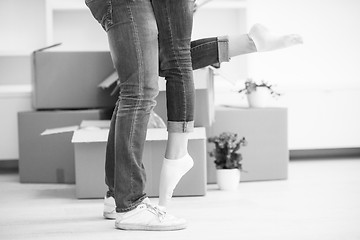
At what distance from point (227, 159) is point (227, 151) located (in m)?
A: 0.03

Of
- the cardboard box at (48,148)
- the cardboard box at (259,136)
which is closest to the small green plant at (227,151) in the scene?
the cardboard box at (259,136)

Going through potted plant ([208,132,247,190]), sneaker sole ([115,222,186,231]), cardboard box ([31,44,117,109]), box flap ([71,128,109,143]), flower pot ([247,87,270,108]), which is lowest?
sneaker sole ([115,222,186,231])

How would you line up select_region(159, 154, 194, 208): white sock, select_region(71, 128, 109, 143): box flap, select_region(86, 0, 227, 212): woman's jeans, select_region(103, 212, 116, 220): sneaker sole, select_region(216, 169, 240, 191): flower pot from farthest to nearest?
select_region(216, 169, 240, 191): flower pot < select_region(71, 128, 109, 143): box flap < select_region(103, 212, 116, 220): sneaker sole < select_region(159, 154, 194, 208): white sock < select_region(86, 0, 227, 212): woman's jeans

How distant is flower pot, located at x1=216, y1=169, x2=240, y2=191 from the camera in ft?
8.02

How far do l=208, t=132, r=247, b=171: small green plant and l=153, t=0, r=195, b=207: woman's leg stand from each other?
75cm

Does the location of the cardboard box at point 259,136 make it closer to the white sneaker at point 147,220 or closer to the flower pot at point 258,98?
the flower pot at point 258,98

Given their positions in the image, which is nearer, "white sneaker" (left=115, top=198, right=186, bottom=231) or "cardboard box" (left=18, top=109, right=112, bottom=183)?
"white sneaker" (left=115, top=198, right=186, bottom=231)

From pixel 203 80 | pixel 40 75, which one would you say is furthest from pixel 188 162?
pixel 40 75

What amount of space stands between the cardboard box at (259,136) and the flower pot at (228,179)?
0.20m

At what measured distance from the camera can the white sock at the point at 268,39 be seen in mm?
1778

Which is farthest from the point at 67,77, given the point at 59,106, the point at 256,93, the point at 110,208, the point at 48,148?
the point at 110,208

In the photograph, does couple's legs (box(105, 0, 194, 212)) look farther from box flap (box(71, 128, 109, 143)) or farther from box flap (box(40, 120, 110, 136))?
box flap (box(40, 120, 110, 136))

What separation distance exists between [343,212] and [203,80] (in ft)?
2.52

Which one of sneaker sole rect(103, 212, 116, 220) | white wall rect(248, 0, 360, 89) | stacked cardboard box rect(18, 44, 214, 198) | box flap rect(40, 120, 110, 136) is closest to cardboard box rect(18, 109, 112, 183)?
stacked cardboard box rect(18, 44, 214, 198)
